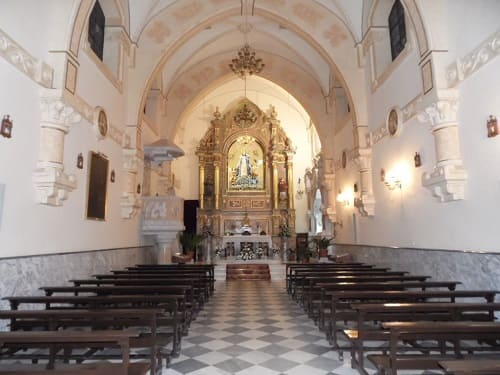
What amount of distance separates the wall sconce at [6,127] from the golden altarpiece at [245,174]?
12610mm

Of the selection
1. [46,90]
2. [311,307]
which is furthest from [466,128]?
[46,90]

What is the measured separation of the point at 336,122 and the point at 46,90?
996 centimetres

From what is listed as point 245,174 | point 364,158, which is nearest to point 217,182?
point 245,174

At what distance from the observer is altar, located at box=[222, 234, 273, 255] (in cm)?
1614


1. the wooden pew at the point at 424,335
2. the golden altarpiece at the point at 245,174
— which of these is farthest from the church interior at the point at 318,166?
the golden altarpiece at the point at 245,174

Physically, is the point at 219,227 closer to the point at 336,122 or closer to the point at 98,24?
the point at 336,122

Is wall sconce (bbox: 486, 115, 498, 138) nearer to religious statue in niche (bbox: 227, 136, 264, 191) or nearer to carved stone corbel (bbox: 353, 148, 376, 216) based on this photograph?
carved stone corbel (bbox: 353, 148, 376, 216)

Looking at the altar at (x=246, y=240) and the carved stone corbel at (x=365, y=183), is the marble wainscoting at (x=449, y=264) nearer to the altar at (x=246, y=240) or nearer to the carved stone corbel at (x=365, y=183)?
the carved stone corbel at (x=365, y=183)

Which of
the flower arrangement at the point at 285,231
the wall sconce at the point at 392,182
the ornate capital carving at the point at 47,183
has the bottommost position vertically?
the flower arrangement at the point at 285,231

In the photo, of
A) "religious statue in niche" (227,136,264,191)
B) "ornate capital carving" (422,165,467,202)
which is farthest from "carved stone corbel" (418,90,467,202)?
"religious statue in niche" (227,136,264,191)

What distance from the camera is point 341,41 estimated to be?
10.2 m

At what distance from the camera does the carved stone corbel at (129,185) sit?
354 inches

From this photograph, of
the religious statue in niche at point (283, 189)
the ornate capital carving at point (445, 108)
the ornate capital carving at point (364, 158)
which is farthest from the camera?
the religious statue in niche at point (283, 189)

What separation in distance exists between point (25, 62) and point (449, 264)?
7.18 metres
